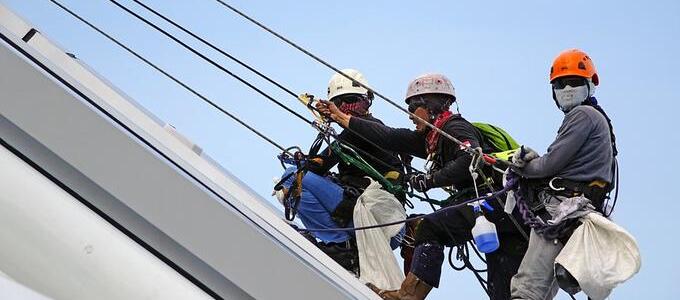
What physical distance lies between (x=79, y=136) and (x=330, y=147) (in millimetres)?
5859

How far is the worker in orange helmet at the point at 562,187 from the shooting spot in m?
5.71

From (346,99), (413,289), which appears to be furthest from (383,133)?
(413,289)

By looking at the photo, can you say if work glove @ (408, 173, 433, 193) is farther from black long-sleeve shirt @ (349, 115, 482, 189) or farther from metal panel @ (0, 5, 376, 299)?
metal panel @ (0, 5, 376, 299)

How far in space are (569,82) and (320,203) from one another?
2.73 metres

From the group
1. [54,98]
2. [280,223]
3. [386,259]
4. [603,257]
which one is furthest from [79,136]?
[386,259]

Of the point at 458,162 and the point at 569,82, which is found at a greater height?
the point at 569,82

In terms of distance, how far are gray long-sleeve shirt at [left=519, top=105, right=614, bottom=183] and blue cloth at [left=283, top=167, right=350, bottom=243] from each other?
8.31 feet

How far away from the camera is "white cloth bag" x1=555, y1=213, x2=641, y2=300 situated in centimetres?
545

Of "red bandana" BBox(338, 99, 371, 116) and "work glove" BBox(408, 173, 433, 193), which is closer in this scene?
"work glove" BBox(408, 173, 433, 193)

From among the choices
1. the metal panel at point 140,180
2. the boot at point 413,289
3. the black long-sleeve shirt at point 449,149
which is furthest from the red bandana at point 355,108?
the metal panel at point 140,180

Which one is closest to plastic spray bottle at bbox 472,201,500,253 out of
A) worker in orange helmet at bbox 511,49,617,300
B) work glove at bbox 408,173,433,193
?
worker in orange helmet at bbox 511,49,617,300

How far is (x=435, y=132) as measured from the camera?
707 cm

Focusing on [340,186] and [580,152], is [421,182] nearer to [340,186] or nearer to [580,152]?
[340,186]

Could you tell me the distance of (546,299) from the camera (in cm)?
580
